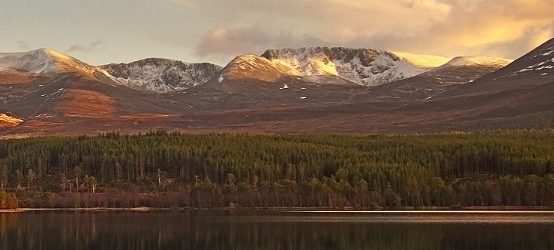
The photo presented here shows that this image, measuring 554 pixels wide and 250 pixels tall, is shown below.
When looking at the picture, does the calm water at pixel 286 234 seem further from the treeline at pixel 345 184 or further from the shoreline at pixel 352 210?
the treeline at pixel 345 184

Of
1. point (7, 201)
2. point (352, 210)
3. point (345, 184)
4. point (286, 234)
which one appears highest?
point (286, 234)

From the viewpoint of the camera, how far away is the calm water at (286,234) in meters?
81.8

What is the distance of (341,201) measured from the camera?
17225 centimetres

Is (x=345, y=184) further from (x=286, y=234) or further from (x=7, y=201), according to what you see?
(x=286, y=234)

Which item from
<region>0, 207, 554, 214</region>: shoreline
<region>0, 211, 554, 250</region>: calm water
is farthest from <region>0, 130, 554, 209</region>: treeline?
<region>0, 211, 554, 250</region>: calm water

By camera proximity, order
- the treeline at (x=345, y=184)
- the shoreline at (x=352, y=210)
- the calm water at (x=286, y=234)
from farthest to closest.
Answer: the treeline at (x=345, y=184)
the shoreline at (x=352, y=210)
the calm water at (x=286, y=234)

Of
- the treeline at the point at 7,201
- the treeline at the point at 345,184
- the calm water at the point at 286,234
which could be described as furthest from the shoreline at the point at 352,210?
the calm water at the point at 286,234

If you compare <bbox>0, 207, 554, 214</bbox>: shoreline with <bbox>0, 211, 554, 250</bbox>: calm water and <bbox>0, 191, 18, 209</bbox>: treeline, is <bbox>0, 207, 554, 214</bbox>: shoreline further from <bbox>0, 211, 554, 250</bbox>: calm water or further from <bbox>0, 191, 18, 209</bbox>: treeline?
<bbox>0, 211, 554, 250</bbox>: calm water

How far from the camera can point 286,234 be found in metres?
94.2

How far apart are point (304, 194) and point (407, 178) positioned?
19949 mm

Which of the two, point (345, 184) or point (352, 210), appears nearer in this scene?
point (352, 210)

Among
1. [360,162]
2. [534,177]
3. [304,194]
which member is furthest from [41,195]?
[534,177]

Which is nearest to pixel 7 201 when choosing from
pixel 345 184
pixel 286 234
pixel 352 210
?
pixel 345 184

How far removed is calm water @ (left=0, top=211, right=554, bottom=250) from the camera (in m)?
81.8
